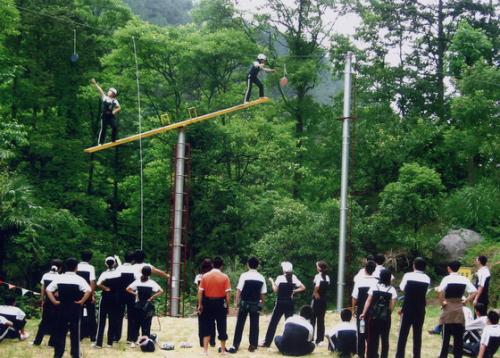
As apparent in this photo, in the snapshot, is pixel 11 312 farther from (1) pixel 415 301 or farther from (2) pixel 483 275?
(2) pixel 483 275

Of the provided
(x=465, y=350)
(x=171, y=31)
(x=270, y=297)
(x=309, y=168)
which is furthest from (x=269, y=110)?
(x=465, y=350)

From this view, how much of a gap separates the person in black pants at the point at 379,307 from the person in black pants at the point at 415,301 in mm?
259

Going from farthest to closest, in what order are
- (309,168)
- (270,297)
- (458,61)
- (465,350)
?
(309,168), (458,61), (270,297), (465,350)

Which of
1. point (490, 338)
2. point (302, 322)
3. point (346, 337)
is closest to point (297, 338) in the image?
point (302, 322)

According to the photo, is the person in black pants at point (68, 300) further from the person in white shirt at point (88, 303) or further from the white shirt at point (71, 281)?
the person in white shirt at point (88, 303)

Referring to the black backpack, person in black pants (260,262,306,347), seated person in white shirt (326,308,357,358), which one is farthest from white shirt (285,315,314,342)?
the black backpack

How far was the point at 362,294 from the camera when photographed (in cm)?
1259

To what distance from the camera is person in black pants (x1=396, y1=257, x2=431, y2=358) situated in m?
11.8

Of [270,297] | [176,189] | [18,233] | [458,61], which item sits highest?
[458,61]

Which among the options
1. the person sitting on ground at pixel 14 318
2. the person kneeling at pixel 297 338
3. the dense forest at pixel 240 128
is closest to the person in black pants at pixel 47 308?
the person sitting on ground at pixel 14 318

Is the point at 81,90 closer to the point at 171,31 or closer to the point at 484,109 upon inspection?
the point at 171,31

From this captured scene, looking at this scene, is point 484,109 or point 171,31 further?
point 171,31

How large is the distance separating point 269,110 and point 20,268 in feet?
47.3

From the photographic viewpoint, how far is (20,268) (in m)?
27.4
